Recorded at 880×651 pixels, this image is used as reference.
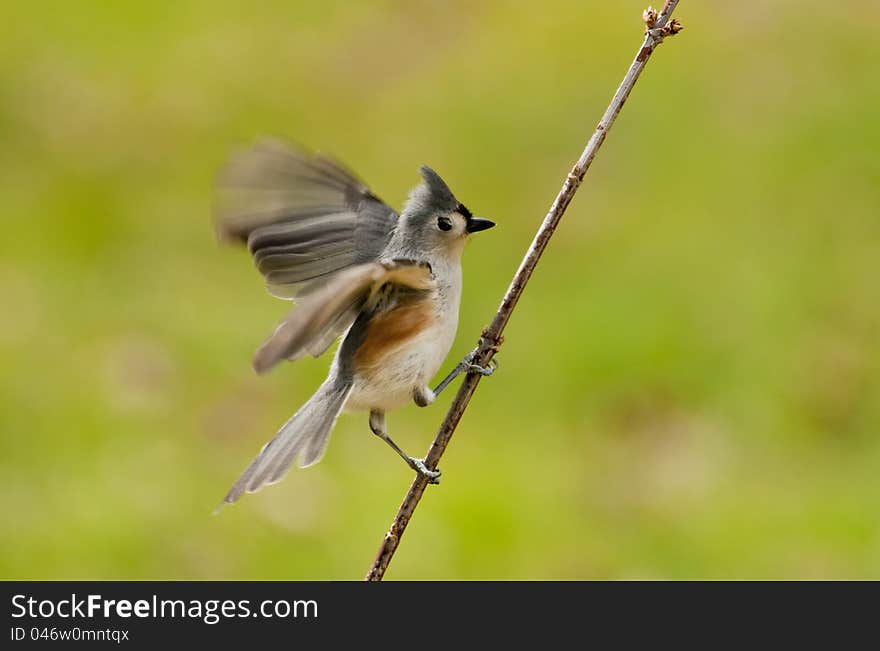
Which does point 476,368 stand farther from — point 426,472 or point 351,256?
point 351,256

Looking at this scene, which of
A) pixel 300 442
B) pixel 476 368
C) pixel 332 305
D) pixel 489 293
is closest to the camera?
pixel 332 305

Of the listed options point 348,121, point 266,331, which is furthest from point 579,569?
point 348,121

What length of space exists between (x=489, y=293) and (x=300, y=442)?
5407 mm

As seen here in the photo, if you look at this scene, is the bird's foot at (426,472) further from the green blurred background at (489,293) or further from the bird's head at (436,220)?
the green blurred background at (489,293)

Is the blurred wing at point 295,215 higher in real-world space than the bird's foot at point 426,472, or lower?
higher

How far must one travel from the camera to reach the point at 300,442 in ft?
12.0

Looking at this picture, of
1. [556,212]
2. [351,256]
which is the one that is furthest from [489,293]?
[556,212]

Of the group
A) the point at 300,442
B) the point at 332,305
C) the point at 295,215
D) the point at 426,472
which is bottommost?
the point at 426,472

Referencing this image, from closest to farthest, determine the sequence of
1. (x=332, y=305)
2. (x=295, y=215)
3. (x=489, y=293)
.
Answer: (x=332, y=305)
(x=295, y=215)
(x=489, y=293)

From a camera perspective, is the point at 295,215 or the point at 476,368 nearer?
the point at 476,368

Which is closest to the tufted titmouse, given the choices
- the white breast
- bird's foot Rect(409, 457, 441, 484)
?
the white breast

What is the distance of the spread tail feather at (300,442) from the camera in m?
3.34

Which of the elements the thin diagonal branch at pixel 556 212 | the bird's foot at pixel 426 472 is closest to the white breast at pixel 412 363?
the bird's foot at pixel 426 472

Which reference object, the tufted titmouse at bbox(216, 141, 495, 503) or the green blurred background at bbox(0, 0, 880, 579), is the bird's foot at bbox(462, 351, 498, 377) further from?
the green blurred background at bbox(0, 0, 880, 579)
